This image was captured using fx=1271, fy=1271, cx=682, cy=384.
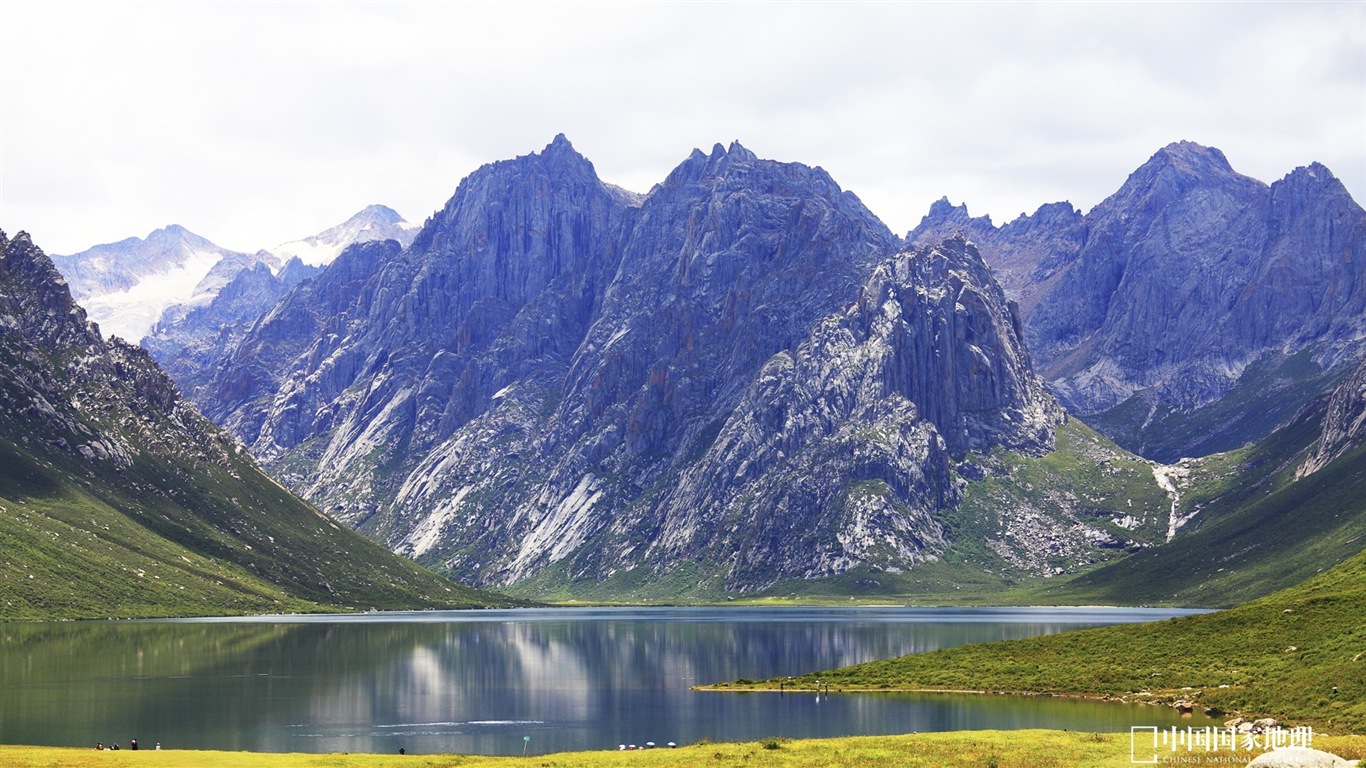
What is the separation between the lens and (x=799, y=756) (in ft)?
294

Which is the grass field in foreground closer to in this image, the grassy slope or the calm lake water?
the calm lake water

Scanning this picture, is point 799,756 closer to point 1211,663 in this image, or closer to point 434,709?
point 434,709

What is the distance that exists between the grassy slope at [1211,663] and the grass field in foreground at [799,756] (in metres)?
25.1

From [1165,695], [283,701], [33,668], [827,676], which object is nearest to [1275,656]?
[1165,695]

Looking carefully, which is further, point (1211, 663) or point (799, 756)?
point (1211, 663)

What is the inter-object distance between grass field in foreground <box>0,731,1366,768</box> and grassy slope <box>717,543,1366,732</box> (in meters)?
25.1

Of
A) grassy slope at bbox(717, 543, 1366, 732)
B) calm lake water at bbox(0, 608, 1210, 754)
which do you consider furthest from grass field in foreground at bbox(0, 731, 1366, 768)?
grassy slope at bbox(717, 543, 1366, 732)

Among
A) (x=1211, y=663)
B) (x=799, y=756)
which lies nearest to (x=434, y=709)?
(x=799, y=756)

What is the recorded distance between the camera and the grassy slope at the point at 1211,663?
367 ft

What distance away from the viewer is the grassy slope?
367ft

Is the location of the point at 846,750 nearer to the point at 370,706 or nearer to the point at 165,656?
the point at 370,706

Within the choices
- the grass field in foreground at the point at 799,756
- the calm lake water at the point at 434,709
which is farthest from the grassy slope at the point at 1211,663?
the grass field in foreground at the point at 799,756

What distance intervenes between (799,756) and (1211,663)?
64567mm

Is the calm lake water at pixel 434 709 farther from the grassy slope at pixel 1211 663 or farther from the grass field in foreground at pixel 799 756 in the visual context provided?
the grass field in foreground at pixel 799 756
